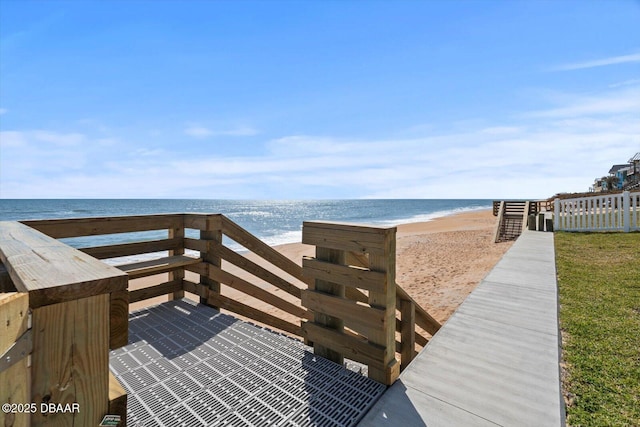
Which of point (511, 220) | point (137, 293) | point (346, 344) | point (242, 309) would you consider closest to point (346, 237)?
point (346, 344)

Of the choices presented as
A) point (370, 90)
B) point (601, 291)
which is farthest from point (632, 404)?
point (370, 90)

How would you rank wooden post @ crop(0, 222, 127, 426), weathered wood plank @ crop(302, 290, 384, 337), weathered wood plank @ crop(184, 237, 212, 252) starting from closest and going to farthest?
1. wooden post @ crop(0, 222, 127, 426)
2. weathered wood plank @ crop(302, 290, 384, 337)
3. weathered wood plank @ crop(184, 237, 212, 252)

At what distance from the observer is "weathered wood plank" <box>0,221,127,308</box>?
77cm

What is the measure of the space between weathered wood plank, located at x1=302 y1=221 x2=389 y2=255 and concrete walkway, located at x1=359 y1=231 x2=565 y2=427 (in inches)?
41.5

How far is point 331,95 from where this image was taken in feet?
56.3

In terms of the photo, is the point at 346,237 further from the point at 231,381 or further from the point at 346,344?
the point at 231,381

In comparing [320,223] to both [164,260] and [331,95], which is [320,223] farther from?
[331,95]

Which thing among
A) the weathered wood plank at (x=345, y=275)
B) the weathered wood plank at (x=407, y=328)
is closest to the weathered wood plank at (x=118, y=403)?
the weathered wood plank at (x=345, y=275)

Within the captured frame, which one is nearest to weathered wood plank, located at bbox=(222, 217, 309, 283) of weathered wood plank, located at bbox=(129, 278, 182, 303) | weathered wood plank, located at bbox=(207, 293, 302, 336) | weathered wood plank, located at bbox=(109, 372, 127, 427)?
weathered wood plank, located at bbox=(207, 293, 302, 336)

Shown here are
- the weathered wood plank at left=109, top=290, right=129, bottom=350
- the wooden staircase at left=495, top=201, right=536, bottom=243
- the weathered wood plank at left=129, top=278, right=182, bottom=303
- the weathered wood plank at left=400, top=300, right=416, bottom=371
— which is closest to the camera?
the weathered wood plank at left=109, top=290, right=129, bottom=350

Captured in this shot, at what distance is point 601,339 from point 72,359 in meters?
4.30

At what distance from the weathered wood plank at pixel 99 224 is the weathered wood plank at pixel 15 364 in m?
2.99

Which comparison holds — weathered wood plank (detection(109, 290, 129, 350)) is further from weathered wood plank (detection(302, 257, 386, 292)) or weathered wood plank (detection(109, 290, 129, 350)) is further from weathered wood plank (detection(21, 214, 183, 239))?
weathered wood plank (detection(21, 214, 183, 239))

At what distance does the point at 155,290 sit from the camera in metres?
3.93
